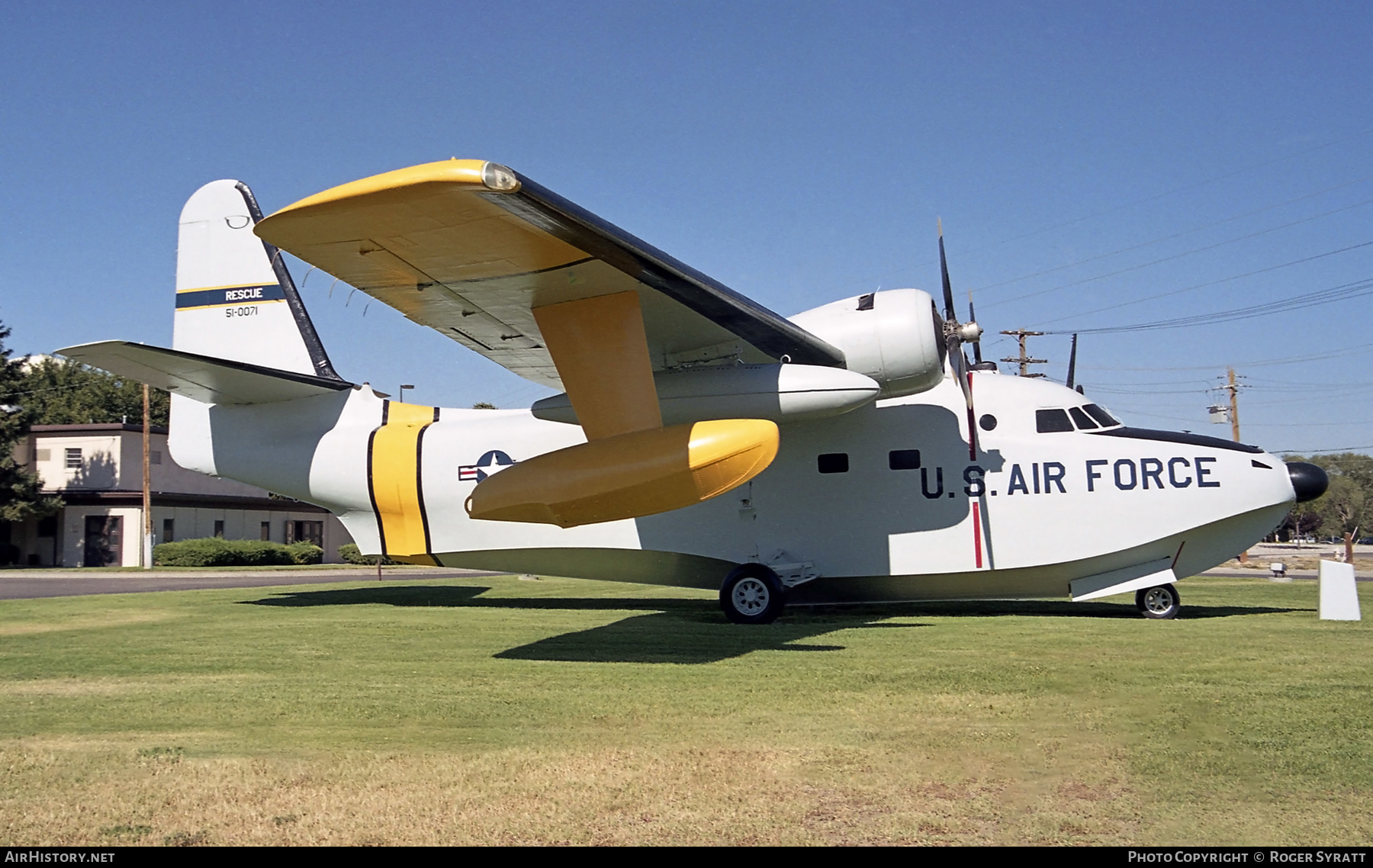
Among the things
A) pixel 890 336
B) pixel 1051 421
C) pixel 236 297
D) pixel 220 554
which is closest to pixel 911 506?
pixel 1051 421

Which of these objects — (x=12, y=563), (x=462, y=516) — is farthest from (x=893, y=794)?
(x=12, y=563)

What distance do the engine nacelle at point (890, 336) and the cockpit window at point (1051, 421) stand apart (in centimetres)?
201

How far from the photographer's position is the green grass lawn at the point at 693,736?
4043mm

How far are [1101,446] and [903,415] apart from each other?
8.20 ft

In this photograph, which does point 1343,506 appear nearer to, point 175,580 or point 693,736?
point 175,580

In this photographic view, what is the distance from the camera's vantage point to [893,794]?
4465 millimetres

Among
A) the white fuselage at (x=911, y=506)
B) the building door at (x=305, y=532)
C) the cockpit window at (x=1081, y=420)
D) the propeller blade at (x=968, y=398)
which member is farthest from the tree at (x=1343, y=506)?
the propeller blade at (x=968, y=398)

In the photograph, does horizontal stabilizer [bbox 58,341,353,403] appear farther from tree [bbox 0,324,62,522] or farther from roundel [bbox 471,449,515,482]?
tree [bbox 0,324,62,522]

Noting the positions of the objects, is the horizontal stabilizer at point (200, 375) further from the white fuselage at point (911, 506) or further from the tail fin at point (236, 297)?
the white fuselage at point (911, 506)

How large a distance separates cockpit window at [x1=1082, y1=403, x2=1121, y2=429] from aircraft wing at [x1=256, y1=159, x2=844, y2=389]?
382 centimetres

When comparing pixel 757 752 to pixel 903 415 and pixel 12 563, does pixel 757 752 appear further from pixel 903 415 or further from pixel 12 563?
pixel 12 563

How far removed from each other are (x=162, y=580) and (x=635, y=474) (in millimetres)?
21524

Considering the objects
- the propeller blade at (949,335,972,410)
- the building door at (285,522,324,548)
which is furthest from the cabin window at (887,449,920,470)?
the building door at (285,522,324,548)

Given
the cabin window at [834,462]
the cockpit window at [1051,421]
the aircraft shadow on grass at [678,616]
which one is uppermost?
the cockpit window at [1051,421]
